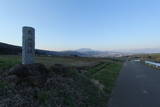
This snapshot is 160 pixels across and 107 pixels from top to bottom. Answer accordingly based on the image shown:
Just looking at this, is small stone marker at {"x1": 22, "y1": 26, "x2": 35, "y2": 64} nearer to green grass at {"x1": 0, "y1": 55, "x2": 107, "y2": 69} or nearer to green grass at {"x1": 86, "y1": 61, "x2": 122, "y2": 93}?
green grass at {"x1": 0, "y1": 55, "x2": 107, "y2": 69}

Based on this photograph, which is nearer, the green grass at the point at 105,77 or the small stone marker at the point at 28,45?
the small stone marker at the point at 28,45

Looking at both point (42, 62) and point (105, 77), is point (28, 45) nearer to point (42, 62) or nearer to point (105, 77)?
point (105, 77)

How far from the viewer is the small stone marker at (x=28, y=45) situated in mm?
6340

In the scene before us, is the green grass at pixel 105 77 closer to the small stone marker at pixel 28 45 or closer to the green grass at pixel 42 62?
the green grass at pixel 42 62

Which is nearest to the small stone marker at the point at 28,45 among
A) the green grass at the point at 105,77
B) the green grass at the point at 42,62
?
the green grass at the point at 42,62

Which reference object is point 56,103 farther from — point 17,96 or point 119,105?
point 119,105

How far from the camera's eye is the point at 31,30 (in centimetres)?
651

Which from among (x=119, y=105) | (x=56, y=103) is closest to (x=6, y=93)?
(x=56, y=103)

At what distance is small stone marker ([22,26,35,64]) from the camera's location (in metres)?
6.34

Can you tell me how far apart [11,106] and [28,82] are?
1311mm

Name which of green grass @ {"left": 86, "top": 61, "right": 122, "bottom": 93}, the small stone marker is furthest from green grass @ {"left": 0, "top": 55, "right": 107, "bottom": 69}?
green grass @ {"left": 86, "top": 61, "right": 122, "bottom": 93}

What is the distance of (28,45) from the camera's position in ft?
21.2

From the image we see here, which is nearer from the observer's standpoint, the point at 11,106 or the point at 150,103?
the point at 11,106

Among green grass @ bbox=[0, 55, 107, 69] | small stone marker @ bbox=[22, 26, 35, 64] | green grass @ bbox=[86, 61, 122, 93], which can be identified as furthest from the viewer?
green grass @ bbox=[86, 61, 122, 93]
